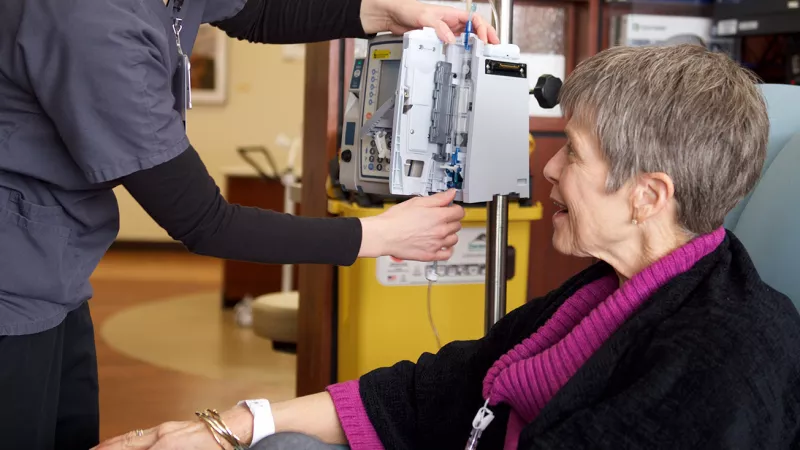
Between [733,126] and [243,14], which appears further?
[243,14]

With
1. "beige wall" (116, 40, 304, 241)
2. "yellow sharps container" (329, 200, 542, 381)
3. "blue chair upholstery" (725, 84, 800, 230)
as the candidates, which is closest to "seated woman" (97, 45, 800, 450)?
"blue chair upholstery" (725, 84, 800, 230)

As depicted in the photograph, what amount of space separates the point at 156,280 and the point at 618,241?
5293mm

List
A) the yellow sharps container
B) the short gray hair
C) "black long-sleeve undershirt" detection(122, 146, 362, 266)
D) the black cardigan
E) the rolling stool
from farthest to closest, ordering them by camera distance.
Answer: the rolling stool
the yellow sharps container
"black long-sleeve undershirt" detection(122, 146, 362, 266)
the short gray hair
the black cardigan

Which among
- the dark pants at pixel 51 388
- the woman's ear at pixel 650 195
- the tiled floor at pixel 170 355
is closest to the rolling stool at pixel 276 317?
the tiled floor at pixel 170 355

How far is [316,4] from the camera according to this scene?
182cm

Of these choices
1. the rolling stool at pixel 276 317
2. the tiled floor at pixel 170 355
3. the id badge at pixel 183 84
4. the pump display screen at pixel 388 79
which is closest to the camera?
the id badge at pixel 183 84

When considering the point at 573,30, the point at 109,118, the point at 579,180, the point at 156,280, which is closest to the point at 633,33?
the point at 573,30

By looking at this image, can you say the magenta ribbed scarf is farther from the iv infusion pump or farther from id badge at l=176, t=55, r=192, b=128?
id badge at l=176, t=55, r=192, b=128

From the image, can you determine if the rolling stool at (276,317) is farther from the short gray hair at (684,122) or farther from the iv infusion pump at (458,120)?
the short gray hair at (684,122)

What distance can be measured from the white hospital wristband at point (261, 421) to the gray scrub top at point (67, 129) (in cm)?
31

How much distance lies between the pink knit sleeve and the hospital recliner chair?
0.64m

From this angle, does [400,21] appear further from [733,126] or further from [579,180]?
[733,126]

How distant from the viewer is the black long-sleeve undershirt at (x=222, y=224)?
1.31 m

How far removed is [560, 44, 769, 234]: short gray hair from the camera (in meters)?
1.16
